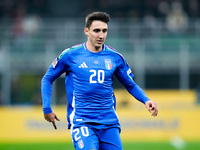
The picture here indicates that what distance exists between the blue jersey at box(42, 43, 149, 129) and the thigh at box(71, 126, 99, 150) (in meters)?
0.11

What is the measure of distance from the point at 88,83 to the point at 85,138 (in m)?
0.69

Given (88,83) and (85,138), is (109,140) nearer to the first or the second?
(85,138)

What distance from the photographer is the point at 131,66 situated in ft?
64.4

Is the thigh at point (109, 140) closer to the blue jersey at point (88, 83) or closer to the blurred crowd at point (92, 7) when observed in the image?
the blue jersey at point (88, 83)

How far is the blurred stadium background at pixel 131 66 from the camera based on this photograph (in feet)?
54.8

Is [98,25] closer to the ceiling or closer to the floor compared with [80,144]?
closer to the ceiling

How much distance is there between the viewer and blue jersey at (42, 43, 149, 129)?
5.95m

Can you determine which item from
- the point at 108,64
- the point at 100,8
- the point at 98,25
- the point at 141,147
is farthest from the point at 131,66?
the point at 98,25

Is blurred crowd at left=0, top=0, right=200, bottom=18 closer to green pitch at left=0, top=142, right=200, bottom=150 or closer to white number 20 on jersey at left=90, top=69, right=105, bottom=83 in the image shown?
green pitch at left=0, top=142, right=200, bottom=150

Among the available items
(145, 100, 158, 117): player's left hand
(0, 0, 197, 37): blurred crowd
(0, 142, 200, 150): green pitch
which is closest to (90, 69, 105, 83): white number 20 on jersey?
(145, 100, 158, 117): player's left hand

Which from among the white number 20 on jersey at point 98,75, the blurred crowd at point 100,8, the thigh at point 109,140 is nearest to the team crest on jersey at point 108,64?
the white number 20 on jersey at point 98,75

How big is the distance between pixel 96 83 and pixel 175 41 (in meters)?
14.9

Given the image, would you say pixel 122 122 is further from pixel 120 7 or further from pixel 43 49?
pixel 120 7

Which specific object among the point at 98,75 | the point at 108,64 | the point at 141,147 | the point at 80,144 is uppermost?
the point at 108,64
